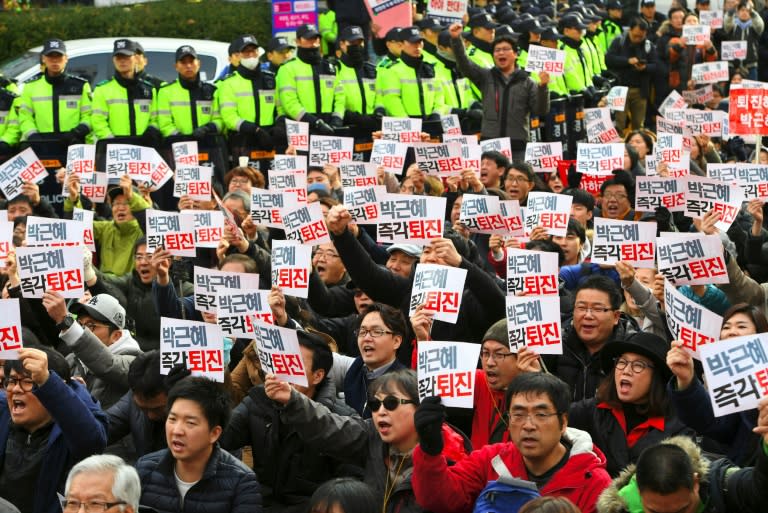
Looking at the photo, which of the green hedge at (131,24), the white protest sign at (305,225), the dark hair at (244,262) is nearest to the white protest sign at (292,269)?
the dark hair at (244,262)

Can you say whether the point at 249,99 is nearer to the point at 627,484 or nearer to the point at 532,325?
the point at 532,325

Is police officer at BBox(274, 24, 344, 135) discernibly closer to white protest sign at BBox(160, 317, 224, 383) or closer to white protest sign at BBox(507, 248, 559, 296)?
white protest sign at BBox(507, 248, 559, 296)

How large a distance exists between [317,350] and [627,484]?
2.28m

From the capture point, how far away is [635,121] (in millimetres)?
21984

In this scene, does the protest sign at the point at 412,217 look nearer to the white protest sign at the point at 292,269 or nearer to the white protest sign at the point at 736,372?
the white protest sign at the point at 292,269

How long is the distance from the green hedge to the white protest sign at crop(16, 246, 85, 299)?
14163 millimetres

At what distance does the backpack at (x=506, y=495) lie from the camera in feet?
19.2

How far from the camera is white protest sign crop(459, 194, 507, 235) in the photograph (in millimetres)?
10352

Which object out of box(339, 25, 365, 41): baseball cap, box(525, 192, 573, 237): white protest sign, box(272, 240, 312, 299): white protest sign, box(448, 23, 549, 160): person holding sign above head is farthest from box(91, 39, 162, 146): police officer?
box(272, 240, 312, 299): white protest sign

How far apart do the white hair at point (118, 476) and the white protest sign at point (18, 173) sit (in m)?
6.88

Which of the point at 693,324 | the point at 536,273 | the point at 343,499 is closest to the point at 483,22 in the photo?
the point at 536,273

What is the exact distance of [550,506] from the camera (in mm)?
5285

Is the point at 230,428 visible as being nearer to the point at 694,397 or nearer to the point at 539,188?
the point at 694,397

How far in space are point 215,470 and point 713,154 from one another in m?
9.91
